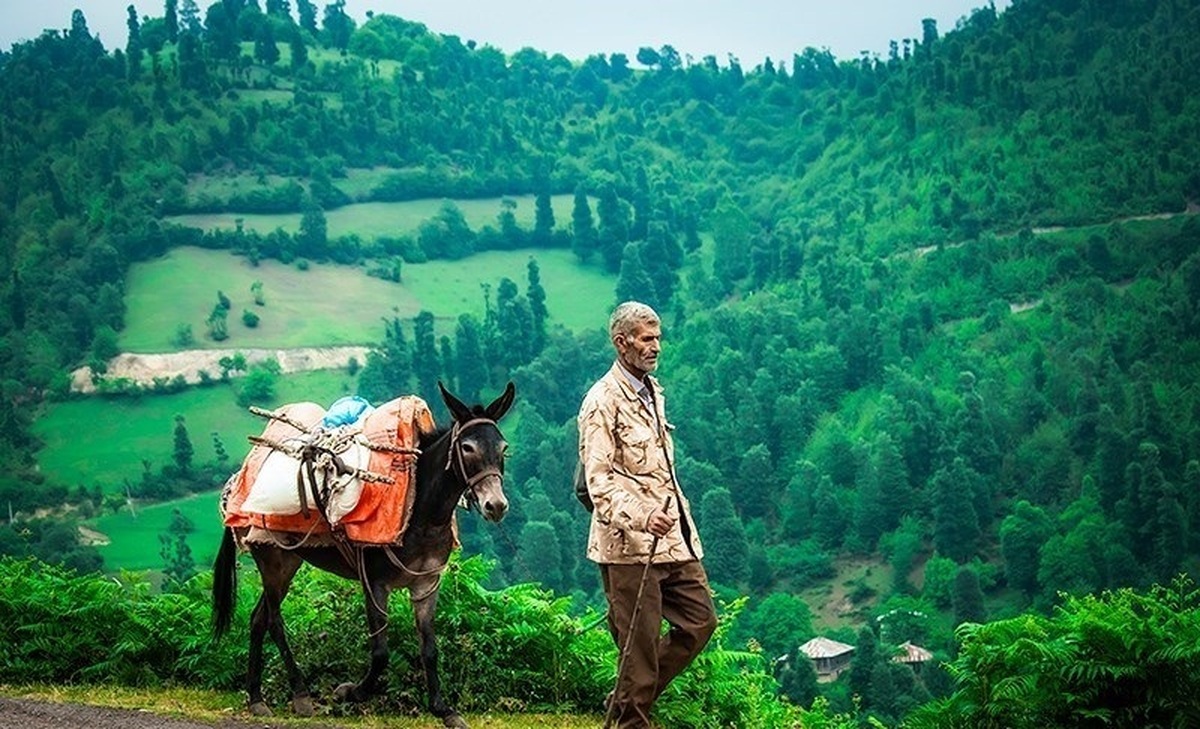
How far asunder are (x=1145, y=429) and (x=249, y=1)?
130 meters

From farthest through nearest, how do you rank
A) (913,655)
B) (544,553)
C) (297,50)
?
(297,50), (544,553), (913,655)

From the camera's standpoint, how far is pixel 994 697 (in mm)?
7070

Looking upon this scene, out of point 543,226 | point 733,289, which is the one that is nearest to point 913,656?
point 733,289

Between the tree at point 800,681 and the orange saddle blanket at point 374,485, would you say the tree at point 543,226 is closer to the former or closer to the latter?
the tree at point 800,681

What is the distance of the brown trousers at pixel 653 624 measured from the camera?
654 cm

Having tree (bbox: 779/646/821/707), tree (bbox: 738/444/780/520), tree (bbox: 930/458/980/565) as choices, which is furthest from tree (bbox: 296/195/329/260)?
tree (bbox: 779/646/821/707)


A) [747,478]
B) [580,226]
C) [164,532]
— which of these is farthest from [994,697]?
[580,226]

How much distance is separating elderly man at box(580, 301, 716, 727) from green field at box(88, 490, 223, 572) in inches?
3020

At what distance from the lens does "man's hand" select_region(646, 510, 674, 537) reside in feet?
20.6

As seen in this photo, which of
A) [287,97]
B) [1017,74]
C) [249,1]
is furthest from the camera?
[249,1]

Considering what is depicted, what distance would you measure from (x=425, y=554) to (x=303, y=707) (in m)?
1.18

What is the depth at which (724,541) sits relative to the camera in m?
93.9

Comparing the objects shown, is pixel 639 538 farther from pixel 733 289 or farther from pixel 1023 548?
pixel 733 289

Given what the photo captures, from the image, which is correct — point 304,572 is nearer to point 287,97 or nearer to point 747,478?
point 747,478
